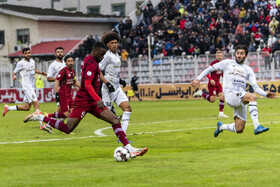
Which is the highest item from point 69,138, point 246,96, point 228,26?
point 228,26

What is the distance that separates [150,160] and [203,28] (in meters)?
34.3

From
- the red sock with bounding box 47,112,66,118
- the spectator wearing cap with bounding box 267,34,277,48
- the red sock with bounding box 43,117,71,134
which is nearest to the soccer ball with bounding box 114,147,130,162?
the red sock with bounding box 43,117,71,134

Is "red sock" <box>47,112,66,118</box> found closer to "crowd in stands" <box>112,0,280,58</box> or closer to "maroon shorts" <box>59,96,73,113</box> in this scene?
"maroon shorts" <box>59,96,73,113</box>

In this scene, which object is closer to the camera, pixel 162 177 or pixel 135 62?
pixel 162 177

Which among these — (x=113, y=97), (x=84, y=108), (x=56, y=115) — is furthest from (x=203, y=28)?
(x=84, y=108)

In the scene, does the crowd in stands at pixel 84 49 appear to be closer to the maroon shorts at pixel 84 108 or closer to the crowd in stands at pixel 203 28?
the crowd in stands at pixel 203 28

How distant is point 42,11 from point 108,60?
1973 inches

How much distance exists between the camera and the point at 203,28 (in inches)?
1740

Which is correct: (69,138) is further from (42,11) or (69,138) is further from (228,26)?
(42,11)

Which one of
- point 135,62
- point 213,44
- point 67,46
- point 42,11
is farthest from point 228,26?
point 42,11

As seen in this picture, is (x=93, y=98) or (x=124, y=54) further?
(x=124, y=54)

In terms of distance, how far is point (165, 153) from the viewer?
11594mm

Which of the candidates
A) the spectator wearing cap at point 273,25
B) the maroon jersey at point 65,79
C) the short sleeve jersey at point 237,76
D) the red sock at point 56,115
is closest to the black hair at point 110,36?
the short sleeve jersey at point 237,76

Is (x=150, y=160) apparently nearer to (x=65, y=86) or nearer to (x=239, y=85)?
(x=239, y=85)
